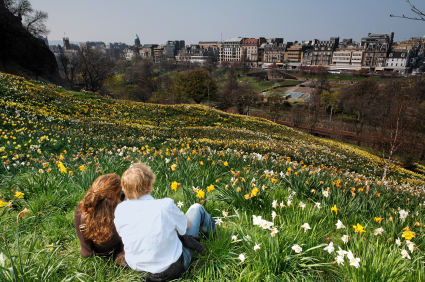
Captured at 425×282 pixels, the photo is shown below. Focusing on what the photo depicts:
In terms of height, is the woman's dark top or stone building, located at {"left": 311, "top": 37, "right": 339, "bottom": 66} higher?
stone building, located at {"left": 311, "top": 37, "right": 339, "bottom": 66}

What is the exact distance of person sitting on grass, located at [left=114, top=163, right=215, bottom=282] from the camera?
206 centimetres

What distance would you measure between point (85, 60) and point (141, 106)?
20653mm

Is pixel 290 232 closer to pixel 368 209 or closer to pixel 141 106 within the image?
pixel 368 209

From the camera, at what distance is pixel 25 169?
4.72 metres

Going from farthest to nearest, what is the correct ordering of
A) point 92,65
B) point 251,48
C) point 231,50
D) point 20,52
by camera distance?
point 231,50
point 251,48
point 92,65
point 20,52

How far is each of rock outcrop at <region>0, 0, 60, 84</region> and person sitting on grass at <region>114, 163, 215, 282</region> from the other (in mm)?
35428

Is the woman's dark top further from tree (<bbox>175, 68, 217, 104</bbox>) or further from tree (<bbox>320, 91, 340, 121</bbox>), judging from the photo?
tree (<bbox>320, 91, 340, 121</bbox>)

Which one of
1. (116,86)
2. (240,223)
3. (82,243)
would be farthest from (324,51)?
(82,243)

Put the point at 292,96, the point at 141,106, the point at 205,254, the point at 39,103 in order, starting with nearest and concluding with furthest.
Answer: the point at 205,254 < the point at 39,103 < the point at 141,106 < the point at 292,96

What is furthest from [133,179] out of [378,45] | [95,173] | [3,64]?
[378,45]

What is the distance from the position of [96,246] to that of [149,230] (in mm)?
926

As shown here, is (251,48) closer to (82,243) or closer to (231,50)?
(231,50)

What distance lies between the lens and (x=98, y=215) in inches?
92.0

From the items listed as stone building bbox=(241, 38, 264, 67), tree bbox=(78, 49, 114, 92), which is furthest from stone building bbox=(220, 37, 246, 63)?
tree bbox=(78, 49, 114, 92)
